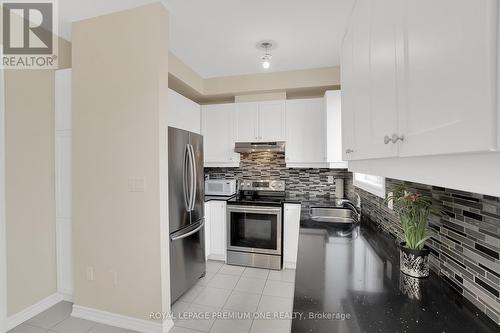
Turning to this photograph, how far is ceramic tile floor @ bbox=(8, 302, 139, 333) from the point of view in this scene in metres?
1.88

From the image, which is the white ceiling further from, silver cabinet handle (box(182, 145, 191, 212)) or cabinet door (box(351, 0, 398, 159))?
silver cabinet handle (box(182, 145, 191, 212))

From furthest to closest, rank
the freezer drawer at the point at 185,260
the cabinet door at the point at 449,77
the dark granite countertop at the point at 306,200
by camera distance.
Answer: the dark granite countertop at the point at 306,200, the freezer drawer at the point at 185,260, the cabinet door at the point at 449,77

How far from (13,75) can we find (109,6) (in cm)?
108

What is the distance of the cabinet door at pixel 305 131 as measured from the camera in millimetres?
3141

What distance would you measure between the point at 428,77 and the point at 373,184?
164 centimetres

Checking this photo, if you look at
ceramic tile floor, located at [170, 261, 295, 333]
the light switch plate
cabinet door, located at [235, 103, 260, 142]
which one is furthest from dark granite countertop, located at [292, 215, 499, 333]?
cabinet door, located at [235, 103, 260, 142]

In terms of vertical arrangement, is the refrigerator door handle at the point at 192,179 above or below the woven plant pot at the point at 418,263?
above

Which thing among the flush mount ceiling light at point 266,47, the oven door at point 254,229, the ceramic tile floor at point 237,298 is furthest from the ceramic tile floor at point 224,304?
the flush mount ceiling light at point 266,47

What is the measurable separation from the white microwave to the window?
67.7 inches

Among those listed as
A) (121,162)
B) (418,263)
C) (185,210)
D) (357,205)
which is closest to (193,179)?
(185,210)

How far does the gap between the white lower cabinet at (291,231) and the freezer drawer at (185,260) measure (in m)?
1.08

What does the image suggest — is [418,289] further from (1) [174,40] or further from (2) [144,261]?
(1) [174,40]

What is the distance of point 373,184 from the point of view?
1.98 m

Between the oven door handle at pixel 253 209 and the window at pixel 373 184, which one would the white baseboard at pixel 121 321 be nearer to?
the oven door handle at pixel 253 209
